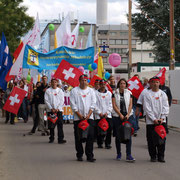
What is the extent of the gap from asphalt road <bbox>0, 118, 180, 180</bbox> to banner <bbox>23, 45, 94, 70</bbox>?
5401 mm

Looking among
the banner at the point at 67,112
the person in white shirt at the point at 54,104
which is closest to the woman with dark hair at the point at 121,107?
the person in white shirt at the point at 54,104

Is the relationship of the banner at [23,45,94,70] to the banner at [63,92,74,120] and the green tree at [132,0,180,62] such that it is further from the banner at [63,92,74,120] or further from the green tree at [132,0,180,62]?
the green tree at [132,0,180,62]

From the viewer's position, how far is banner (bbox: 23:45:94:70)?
644 inches

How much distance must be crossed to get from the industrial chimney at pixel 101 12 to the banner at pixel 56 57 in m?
108

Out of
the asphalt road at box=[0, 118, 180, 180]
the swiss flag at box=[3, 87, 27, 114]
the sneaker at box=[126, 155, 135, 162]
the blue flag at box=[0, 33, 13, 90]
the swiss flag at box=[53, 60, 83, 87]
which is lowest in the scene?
the asphalt road at box=[0, 118, 180, 180]

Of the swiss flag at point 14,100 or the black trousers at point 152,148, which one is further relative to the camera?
the swiss flag at point 14,100

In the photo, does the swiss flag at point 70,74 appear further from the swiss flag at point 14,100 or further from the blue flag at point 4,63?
the blue flag at point 4,63

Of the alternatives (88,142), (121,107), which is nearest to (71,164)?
(88,142)

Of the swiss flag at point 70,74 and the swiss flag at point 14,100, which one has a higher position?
the swiss flag at point 70,74

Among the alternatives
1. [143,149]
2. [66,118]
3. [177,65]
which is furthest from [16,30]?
[143,149]

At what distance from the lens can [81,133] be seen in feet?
27.6

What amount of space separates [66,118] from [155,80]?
378 inches

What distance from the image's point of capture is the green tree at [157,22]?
32.1 m

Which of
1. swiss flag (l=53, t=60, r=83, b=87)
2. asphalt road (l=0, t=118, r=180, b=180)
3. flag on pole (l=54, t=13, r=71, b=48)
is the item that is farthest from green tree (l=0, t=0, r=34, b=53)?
asphalt road (l=0, t=118, r=180, b=180)
